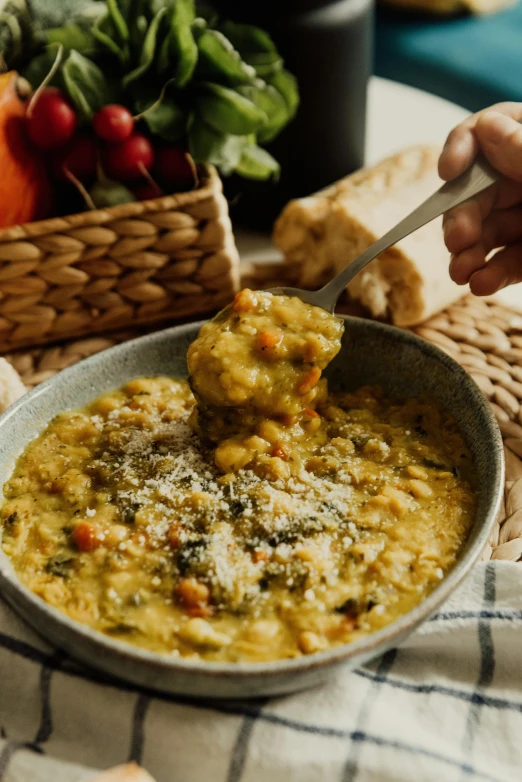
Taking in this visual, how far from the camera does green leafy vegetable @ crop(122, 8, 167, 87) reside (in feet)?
8.31

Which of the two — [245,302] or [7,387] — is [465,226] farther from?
[7,387]

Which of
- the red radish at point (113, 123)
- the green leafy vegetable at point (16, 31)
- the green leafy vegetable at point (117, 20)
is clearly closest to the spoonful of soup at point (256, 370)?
the red radish at point (113, 123)

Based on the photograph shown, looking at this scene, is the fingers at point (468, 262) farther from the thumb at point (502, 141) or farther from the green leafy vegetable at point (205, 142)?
the green leafy vegetable at point (205, 142)

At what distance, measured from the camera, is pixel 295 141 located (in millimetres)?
3115

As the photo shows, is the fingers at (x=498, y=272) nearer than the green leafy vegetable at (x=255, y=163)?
Yes

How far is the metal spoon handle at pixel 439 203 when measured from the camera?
7.00ft

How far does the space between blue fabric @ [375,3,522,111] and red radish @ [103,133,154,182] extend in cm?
236

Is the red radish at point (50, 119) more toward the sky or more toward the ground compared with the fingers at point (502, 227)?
more toward the sky

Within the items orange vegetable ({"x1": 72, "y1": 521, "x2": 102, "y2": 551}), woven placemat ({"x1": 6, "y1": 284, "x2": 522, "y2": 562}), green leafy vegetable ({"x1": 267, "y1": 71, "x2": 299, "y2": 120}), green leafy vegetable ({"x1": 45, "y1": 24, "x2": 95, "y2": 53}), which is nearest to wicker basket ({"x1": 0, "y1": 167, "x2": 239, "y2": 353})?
woven placemat ({"x1": 6, "y1": 284, "x2": 522, "y2": 562})

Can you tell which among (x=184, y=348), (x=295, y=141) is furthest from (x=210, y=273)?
(x=295, y=141)

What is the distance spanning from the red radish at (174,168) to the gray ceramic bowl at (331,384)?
570mm

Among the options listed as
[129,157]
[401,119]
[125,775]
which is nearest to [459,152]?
[129,157]

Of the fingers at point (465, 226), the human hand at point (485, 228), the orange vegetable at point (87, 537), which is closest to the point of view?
the orange vegetable at point (87, 537)

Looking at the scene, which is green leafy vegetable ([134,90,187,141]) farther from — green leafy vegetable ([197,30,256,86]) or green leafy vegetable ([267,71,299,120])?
green leafy vegetable ([267,71,299,120])
